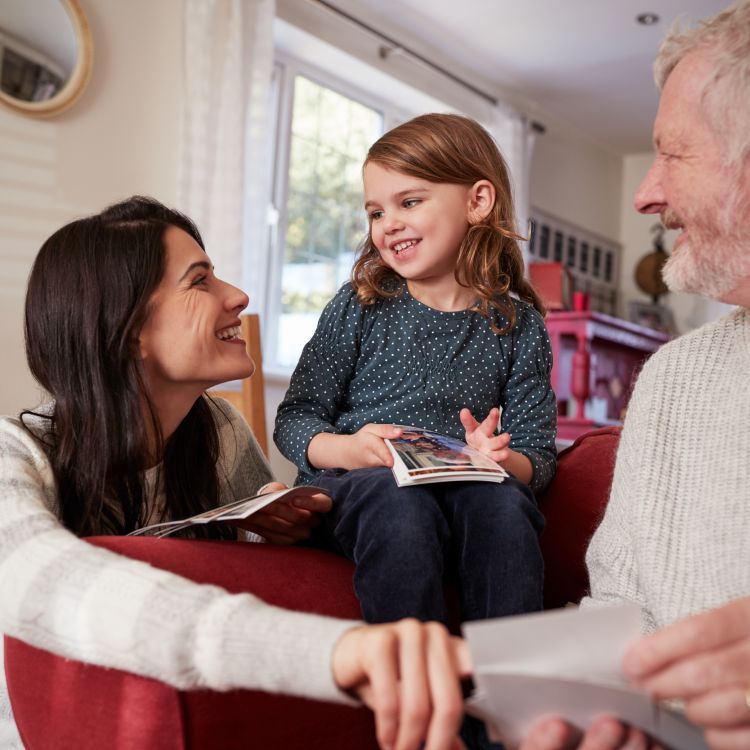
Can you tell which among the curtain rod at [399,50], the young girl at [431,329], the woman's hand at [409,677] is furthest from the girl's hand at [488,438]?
the curtain rod at [399,50]

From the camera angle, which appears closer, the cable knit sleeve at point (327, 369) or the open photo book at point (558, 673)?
the open photo book at point (558, 673)

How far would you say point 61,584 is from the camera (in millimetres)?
→ 948

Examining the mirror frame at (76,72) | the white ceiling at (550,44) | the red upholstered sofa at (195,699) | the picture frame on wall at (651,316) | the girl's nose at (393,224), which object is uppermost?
the white ceiling at (550,44)

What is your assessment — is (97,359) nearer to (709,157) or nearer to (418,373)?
(418,373)

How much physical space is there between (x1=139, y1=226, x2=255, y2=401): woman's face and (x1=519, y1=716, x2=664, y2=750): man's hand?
89 cm

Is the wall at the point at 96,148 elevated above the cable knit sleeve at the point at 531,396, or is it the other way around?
the wall at the point at 96,148

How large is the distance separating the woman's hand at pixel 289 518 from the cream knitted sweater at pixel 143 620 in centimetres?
35

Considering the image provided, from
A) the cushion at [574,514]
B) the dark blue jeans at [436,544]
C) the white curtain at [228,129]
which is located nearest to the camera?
the dark blue jeans at [436,544]

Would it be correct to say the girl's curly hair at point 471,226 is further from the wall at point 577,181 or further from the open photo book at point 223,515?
the wall at point 577,181

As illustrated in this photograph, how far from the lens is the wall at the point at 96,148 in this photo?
3.67 metres

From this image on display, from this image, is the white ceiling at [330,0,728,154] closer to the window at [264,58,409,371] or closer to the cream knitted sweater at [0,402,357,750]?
the window at [264,58,409,371]

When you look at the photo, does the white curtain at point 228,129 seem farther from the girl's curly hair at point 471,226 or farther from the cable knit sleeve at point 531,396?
the cable knit sleeve at point 531,396

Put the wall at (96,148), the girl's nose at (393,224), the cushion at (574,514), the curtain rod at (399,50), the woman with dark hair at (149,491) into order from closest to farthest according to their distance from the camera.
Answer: the woman with dark hair at (149,491) → the cushion at (574,514) → the girl's nose at (393,224) → the wall at (96,148) → the curtain rod at (399,50)

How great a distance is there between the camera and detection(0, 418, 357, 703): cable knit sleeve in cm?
82
